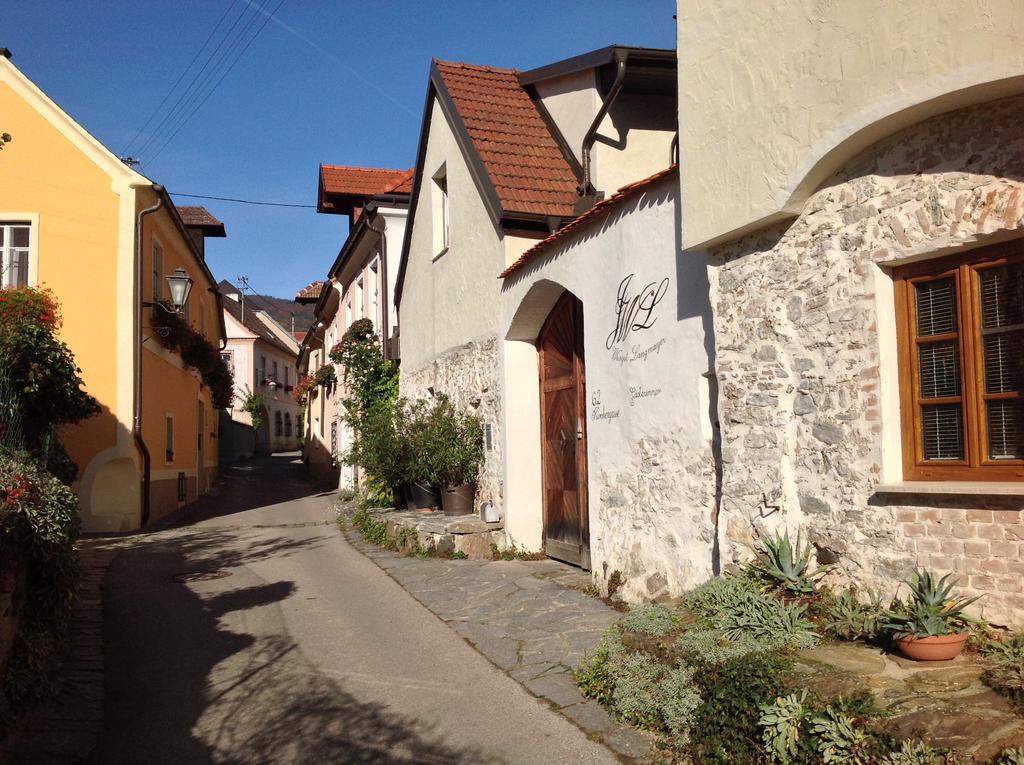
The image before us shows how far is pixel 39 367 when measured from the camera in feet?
32.1

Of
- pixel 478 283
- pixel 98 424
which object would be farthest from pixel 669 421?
pixel 98 424

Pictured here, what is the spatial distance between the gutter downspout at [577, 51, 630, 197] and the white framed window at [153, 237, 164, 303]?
8.96m

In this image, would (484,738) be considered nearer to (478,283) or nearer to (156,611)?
(156,611)

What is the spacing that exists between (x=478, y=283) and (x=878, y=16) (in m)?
7.05

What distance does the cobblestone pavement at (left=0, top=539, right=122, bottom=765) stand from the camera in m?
4.49

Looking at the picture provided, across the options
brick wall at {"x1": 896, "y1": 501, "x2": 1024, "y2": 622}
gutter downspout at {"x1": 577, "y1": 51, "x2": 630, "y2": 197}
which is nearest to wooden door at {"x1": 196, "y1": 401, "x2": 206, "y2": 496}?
gutter downspout at {"x1": 577, "y1": 51, "x2": 630, "y2": 197}

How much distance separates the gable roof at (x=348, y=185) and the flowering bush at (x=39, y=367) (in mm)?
11176

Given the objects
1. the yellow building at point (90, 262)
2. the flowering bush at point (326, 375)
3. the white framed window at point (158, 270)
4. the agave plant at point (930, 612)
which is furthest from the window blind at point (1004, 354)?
the flowering bush at point (326, 375)

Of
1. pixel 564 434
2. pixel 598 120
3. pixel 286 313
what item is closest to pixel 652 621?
pixel 564 434

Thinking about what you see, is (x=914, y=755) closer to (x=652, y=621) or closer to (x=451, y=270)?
(x=652, y=621)

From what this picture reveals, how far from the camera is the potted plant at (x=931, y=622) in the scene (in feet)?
12.9

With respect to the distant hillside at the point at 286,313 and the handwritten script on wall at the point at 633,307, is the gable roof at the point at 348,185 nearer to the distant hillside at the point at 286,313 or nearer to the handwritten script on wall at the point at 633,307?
the handwritten script on wall at the point at 633,307

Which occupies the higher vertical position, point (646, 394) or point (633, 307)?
point (633, 307)

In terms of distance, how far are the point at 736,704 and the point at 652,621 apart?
1.21 m
